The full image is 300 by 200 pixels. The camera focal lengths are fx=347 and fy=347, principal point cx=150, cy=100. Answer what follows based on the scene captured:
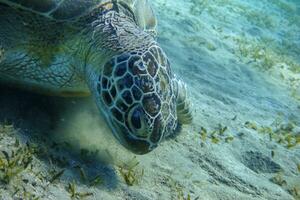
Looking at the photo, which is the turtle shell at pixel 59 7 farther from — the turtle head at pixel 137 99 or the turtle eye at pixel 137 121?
the turtle eye at pixel 137 121

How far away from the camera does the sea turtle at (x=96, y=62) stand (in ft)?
8.19

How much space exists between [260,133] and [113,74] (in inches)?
98.3

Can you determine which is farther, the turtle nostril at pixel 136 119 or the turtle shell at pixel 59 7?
the turtle shell at pixel 59 7

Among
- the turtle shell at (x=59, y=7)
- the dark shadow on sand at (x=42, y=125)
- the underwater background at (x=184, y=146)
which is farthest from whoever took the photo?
the turtle shell at (x=59, y=7)

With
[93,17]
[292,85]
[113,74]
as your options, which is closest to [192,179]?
[113,74]

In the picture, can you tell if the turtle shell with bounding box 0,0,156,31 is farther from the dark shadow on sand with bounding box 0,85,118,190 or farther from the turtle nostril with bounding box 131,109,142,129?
the turtle nostril with bounding box 131,109,142,129

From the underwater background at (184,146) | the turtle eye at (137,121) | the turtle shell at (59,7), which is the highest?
the turtle shell at (59,7)

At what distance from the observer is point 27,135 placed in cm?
259

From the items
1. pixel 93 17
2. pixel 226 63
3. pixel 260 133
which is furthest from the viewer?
pixel 226 63

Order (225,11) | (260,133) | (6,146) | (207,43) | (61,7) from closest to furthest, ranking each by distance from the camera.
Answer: (6,146) → (61,7) → (260,133) → (207,43) → (225,11)

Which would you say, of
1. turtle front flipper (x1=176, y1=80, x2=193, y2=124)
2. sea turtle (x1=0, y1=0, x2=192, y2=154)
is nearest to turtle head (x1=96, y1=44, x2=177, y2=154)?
sea turtle (x1=0, y1=0, x2=192, y2=154)

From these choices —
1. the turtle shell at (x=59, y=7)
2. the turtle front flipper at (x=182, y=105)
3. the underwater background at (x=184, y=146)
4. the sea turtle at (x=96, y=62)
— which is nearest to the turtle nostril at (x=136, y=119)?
the sea turtle at (x=96, y=62)

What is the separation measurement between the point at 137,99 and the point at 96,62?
54 cm

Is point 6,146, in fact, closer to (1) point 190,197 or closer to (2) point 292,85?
(1) point 190,197
